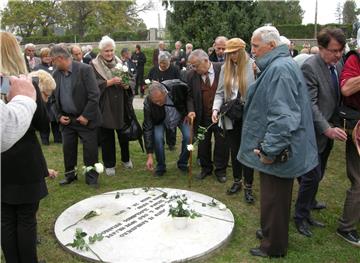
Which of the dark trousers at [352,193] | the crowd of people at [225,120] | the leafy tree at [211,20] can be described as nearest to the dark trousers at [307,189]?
the crowd of people at [225,120]

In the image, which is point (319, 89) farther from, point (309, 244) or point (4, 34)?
point (4, 34)

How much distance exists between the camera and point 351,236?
3.94 m

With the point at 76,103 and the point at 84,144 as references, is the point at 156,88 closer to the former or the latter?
the point at 76,103

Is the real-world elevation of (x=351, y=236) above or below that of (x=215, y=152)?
below

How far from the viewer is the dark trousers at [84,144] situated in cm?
535

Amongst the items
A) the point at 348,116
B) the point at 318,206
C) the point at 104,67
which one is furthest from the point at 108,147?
the point at 348,116

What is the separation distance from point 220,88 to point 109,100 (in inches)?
64.0

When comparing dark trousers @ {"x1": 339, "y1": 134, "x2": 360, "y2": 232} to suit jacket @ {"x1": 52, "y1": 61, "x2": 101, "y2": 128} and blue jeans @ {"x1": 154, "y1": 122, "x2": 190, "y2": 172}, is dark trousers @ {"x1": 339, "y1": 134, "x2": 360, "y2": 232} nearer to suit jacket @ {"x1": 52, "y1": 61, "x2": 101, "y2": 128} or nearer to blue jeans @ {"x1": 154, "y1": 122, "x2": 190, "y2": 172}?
blue jeans @ {"x1": 154, "y1": 122, "x2": 190, "y2": 172}

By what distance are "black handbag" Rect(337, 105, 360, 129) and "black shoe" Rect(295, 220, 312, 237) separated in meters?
1.04

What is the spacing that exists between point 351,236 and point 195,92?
99.9 inches

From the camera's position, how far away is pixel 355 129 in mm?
3699

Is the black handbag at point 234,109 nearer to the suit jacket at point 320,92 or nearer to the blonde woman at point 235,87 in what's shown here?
the blonde woman at point 235,87

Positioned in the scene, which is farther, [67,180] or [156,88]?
[67,180]

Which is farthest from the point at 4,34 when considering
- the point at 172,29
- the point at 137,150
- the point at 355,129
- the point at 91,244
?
the point at 172,29
